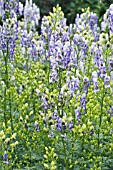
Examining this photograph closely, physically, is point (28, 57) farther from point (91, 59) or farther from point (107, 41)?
point (107, 41)

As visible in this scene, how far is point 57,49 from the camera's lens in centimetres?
400

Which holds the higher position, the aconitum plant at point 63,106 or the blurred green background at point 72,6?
the blurred green background at point 72,6

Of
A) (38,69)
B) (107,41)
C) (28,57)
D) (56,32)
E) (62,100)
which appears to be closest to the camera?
(62,100)

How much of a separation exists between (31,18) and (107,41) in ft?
9.89

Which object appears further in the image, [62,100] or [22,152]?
[22,152]

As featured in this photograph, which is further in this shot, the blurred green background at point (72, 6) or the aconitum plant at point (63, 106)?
the blurred green background at point (72, 6)

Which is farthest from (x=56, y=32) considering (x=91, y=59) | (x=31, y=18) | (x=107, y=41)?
(x=31, y=18)

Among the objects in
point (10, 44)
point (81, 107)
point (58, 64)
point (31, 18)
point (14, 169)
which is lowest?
point (14, 169)

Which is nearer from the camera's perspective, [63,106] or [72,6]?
[63,106]

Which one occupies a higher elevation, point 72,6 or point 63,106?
point 72,6

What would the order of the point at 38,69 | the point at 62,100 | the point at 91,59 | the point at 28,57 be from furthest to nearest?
the point at 28,57 < the point at 91,59 < the point at 38,69 < the point at 62,100

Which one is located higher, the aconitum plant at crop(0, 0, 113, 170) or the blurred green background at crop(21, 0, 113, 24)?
the blurred green background at crop(21, 0, 113, 24)

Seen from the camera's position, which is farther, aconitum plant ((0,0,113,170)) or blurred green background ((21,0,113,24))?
blurred green background ((21,0,113,24))

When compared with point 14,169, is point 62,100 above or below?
above
